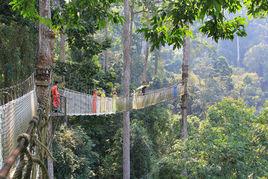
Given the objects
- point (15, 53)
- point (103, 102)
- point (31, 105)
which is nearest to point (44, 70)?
point (31, 105)

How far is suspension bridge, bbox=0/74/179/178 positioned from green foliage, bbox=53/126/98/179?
5.91ft

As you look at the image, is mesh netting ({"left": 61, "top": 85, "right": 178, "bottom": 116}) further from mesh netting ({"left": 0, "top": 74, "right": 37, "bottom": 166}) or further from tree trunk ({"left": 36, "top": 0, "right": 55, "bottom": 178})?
mesh netting ({"left": 0, "top": 74, "right": 37, "bottom": 166})

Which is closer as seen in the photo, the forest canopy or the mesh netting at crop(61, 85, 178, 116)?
the forest canopy

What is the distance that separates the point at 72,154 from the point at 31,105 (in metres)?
5.30

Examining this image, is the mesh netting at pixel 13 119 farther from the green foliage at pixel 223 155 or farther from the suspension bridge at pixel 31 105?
the green foliage at pixel 223 155

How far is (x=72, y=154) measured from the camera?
886cm

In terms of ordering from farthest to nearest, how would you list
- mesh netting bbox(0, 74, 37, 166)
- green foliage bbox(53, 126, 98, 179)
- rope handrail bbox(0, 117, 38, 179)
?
green foliage bbox(53, 126, 98, 179), mesh netting bbox(0, 74, 37, 166), rope handrail bbox(0, 117, 38, 179)

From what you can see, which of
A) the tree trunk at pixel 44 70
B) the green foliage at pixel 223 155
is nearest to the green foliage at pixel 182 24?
the tree trunk at pixel 44 70

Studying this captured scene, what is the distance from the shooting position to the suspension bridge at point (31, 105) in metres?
2.46

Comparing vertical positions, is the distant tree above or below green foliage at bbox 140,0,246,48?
below

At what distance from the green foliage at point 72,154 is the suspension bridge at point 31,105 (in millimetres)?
1802

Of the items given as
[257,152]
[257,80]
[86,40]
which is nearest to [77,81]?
[86,40]

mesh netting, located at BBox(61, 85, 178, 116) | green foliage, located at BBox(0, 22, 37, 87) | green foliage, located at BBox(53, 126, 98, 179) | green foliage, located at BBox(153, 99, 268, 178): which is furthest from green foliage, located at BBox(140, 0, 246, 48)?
green foliage, located at BBox(53, 126, 98, 179)

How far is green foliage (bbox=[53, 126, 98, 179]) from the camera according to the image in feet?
28.4
